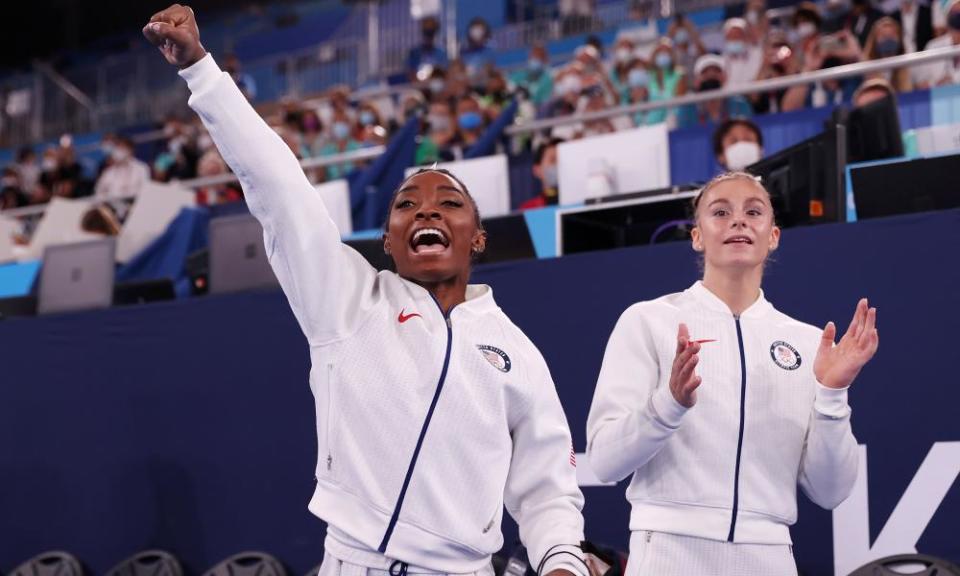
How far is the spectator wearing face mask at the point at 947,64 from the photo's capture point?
22.5 ft

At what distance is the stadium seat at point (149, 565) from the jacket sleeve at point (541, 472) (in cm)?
264

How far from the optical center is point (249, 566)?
434 cm

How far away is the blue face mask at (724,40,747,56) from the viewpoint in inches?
338

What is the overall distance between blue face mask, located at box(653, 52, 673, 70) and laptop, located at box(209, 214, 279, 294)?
461 cm

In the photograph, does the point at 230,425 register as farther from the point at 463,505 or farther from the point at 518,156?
the point at 518,156

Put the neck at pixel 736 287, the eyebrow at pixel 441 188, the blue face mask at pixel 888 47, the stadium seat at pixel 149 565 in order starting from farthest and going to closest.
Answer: the blue face mask at pixel 888 47, the stadium seat at pixel 149 565, the neck at pixel 736 287, the eyebrow at pixel 441 188

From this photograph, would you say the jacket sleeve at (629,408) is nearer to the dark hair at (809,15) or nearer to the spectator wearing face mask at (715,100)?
the spectator wearing face mask at (715,100)

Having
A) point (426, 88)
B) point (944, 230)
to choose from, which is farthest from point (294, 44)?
point (944, 230)

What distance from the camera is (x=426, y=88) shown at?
393 inches

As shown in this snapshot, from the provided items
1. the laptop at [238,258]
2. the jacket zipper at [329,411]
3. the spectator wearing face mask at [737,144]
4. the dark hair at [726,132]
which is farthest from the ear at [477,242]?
the dark hair at [726,132]

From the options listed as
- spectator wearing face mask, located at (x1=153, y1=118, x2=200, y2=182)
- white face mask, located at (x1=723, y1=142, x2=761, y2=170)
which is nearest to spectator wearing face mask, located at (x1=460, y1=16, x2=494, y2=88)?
spectator wearing face mask, located at (x1=153, y1=118, x2=200, y2=182)

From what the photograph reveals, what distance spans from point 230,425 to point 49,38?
17406 millimetres

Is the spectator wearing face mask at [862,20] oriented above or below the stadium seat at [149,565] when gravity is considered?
above

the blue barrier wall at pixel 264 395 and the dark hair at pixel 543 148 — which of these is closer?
the blue barrier wall at pixel 264 395
